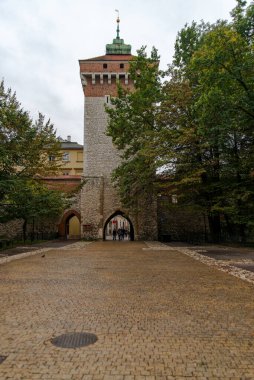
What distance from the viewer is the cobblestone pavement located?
2.96 m

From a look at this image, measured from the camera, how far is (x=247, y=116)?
15.3 metres

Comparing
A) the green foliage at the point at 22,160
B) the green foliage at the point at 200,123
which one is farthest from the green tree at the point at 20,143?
the green foliage at the point at 200,123

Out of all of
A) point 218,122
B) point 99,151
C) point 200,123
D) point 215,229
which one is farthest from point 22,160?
point 215,229

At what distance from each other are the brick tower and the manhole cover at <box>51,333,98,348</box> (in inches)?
963

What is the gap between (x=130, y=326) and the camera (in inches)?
166

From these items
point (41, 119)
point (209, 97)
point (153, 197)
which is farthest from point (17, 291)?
point (153, 197)

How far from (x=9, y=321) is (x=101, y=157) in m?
25.9

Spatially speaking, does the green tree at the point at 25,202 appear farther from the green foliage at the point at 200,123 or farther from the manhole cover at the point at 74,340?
the manhole cover at the point at 74,340

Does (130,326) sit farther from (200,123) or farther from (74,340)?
(200,123)

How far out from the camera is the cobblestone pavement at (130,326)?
9.73ft

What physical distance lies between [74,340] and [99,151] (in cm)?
2699

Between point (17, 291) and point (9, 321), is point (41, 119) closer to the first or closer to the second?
point (17, 291)

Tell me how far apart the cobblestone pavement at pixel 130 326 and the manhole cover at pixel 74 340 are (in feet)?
0.30

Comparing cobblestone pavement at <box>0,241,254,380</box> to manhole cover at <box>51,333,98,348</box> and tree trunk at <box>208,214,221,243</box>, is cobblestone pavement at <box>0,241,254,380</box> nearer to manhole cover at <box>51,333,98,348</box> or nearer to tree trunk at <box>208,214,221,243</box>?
manhole cover at <box>51,333,98,348</box>
